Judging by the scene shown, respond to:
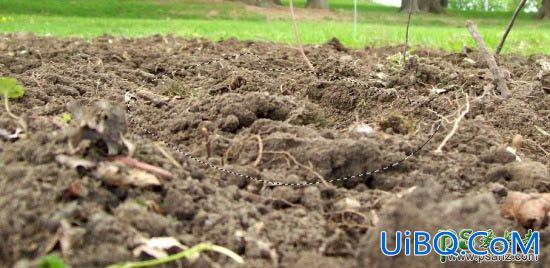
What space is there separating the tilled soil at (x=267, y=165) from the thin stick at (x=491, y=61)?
0.20 feet

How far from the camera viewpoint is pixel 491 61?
3.05 meters

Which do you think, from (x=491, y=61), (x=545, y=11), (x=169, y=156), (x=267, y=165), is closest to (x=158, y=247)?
(x=169, y=156)

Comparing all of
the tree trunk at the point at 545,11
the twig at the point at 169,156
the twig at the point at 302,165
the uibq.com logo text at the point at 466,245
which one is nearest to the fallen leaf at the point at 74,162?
the twig at the point at 169,156

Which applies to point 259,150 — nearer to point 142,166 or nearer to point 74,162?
point 142,166

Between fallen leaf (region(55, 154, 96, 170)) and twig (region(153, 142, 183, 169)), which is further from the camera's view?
twig (region(153, 142, 183, 169))

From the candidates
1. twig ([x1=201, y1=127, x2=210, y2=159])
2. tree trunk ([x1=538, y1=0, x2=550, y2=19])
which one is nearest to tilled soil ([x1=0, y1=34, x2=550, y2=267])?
twig ([x1=201, y1=127, x2=210, y2=159])

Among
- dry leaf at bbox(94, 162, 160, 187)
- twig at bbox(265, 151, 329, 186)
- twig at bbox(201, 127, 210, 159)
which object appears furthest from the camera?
twig at bbox(201, 127, 210, 159)

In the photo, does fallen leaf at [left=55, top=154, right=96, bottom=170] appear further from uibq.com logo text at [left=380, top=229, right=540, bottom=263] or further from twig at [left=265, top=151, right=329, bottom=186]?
uibq.com logo text at [left=380, top=229, right=540, bottom=263]

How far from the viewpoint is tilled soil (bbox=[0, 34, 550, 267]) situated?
1.48 m

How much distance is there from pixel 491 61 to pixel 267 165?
155 centimetres

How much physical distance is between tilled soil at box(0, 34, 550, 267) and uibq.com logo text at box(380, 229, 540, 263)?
0.09 ft

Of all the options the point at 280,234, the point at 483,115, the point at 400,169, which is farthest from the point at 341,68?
the point at 280,234

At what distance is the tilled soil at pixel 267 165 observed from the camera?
1476 mm

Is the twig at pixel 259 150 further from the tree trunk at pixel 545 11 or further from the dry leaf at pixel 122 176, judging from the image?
the tree trunk at pixel 545 11
